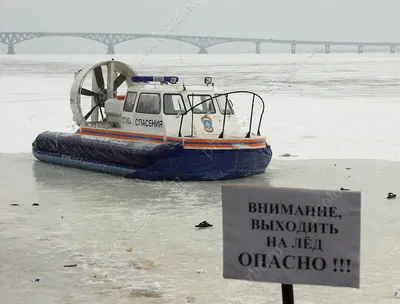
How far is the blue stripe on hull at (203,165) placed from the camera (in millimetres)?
11562

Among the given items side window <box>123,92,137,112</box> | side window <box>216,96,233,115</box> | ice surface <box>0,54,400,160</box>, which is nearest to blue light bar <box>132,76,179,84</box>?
side window <box>123,92,137,112</box>

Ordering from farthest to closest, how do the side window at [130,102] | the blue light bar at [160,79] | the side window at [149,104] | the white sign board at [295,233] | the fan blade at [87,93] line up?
the fan blade at [87,93] < the side window at [130,102] < the blue light bar at [160,79] < the side window at [149,104] < the white sign board at [295,233]

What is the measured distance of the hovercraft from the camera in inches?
458

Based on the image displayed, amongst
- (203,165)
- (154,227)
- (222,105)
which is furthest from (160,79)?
(154,227)

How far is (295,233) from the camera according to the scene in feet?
13.4

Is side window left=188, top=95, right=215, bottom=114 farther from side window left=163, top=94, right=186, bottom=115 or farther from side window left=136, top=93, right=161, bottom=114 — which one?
side window left=136, top=93, right=161, bottom=114

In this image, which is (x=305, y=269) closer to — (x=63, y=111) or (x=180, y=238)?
(x=180, y=238)

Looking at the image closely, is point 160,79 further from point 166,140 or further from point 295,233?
point 295,233

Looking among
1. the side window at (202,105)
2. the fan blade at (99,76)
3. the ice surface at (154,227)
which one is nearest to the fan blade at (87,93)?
→ the fan blade at (99,76)

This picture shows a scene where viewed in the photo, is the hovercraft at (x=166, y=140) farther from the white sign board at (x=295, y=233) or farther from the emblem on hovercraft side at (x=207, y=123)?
the white sign board at (x=295, y=233)

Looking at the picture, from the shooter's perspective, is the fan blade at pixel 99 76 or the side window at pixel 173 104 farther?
the fan blade at pixel 99 76

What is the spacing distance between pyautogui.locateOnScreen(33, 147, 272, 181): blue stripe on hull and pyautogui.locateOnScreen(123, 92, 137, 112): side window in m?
1.54

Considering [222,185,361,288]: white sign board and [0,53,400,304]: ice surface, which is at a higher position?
[222,185,361,288]: white sign board

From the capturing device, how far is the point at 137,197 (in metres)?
10.5
